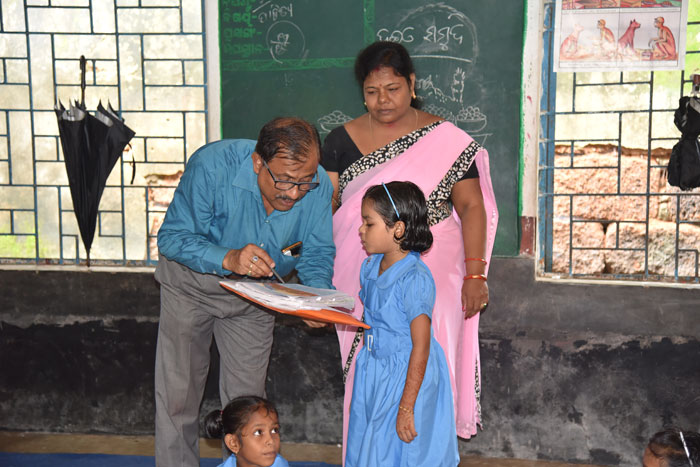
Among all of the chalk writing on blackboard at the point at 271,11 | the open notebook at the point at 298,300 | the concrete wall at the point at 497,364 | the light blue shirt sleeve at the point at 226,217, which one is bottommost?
the concrete wall at the point at 497,364

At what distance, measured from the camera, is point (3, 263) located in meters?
4.08

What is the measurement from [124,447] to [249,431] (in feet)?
5.69

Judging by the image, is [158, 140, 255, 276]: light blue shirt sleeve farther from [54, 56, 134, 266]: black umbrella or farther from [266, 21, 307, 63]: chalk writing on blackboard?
[54, 56, 134, 266]: black umbrella

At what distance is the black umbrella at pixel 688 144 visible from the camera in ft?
11.2

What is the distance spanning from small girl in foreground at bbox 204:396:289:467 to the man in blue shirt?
38 centimetres

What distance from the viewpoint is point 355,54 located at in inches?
144

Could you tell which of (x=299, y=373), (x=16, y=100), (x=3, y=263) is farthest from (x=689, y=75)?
(x=3, y=263)

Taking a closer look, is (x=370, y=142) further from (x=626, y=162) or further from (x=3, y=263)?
(x=3, y=263)

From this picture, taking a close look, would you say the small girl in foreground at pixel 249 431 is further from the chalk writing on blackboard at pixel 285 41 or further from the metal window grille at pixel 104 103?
the chalk writing on blackboard at pixel 285 41

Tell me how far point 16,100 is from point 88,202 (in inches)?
27.5

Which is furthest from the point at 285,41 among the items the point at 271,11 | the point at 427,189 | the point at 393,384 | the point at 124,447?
the point at 124,447

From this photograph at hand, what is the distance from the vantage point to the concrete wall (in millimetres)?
3578

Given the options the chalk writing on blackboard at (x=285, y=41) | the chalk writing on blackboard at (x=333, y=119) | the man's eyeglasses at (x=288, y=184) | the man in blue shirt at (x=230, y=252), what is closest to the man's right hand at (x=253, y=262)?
the man in blue shirt at (x=230, y=252)

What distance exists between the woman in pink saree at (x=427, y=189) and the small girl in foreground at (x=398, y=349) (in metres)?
0.40
